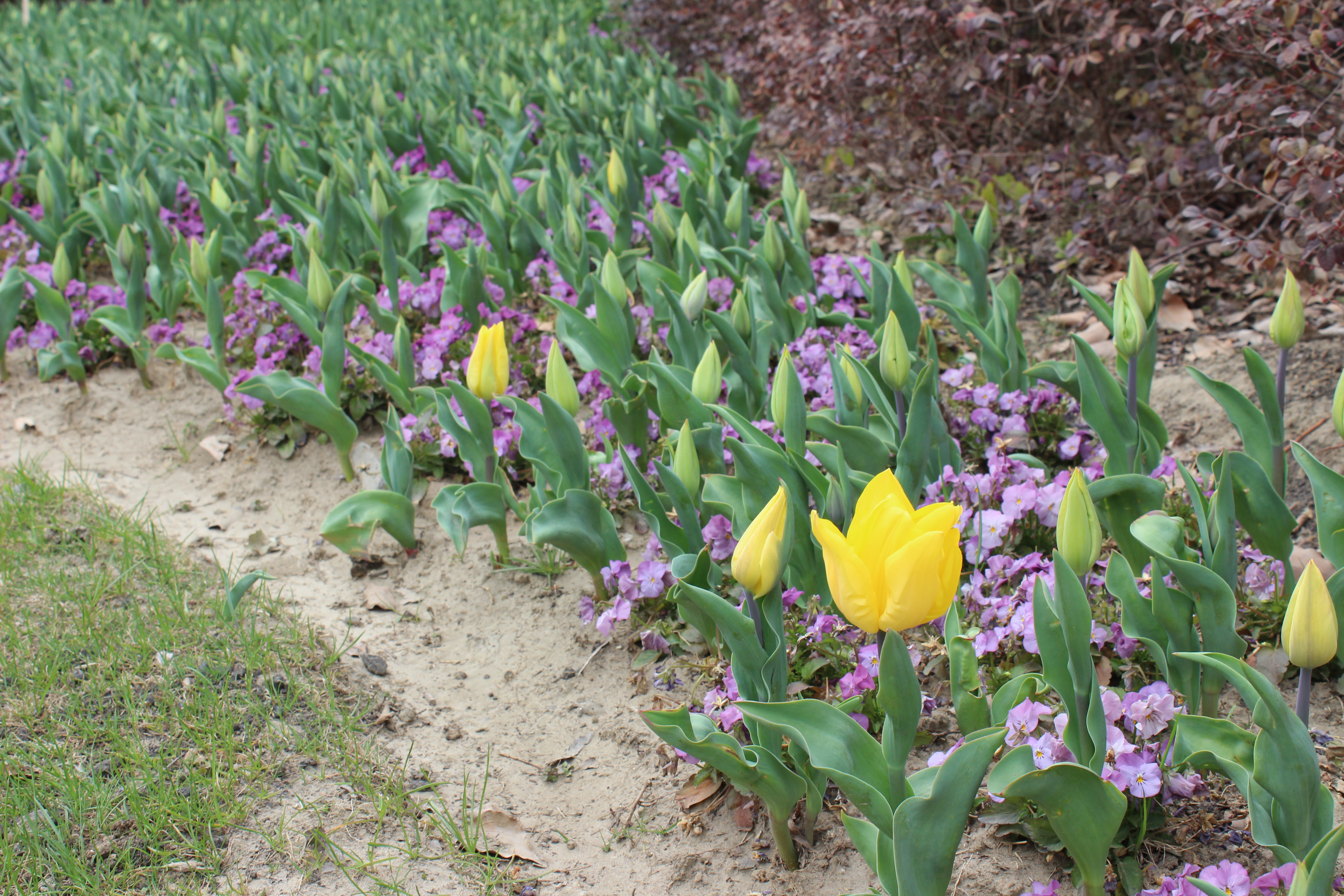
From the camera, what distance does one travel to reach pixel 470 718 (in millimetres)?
1981

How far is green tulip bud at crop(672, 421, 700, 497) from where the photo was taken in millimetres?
1856

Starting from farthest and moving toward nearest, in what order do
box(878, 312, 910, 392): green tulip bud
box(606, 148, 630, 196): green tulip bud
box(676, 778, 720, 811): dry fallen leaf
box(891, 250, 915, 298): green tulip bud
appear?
box(606, 148, 630, 196): green tulip bud, box(891, 250, 915, 298): green tulip bud, box(878, 312, 910, 392): green tulip bud, box(676, 778, 720, 811): dry fallen leaf

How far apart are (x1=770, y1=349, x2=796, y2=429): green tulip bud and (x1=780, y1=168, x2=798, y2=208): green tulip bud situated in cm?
138

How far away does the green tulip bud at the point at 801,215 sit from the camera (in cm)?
301

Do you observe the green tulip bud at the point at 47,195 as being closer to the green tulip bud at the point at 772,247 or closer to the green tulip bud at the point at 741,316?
the green tulip bud at the point at 772,247

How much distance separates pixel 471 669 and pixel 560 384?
609 millimetres

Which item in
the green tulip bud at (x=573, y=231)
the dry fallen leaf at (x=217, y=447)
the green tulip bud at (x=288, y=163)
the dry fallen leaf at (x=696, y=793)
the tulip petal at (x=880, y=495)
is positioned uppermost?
the tulip petal at (x=880, y=495)

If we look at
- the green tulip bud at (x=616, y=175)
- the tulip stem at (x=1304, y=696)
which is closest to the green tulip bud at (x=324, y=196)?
the green tulip bud at (x=616, y=175)

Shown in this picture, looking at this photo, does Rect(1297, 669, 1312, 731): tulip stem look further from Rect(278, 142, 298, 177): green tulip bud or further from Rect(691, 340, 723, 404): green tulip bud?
Rect(278, 142, 298, 177): green tulip bud

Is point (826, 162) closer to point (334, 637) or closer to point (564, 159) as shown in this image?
point (564, 159)

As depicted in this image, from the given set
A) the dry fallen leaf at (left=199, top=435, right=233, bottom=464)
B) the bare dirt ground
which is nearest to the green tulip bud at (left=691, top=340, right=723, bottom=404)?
the bare dirt ground

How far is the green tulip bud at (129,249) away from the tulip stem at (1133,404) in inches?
107

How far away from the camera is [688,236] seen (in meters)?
2.89

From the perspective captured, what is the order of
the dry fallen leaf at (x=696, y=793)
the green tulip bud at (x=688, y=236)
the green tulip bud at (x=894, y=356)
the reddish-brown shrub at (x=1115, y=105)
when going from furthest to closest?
1. the green tulip bud at (x=688, y=236)
2. the reddish-brown shrub at (x=1115, y=105)
3. the green tulip bud at (x=894, y=356)
4. the dry fallen leaf at (x=696, y=793)
